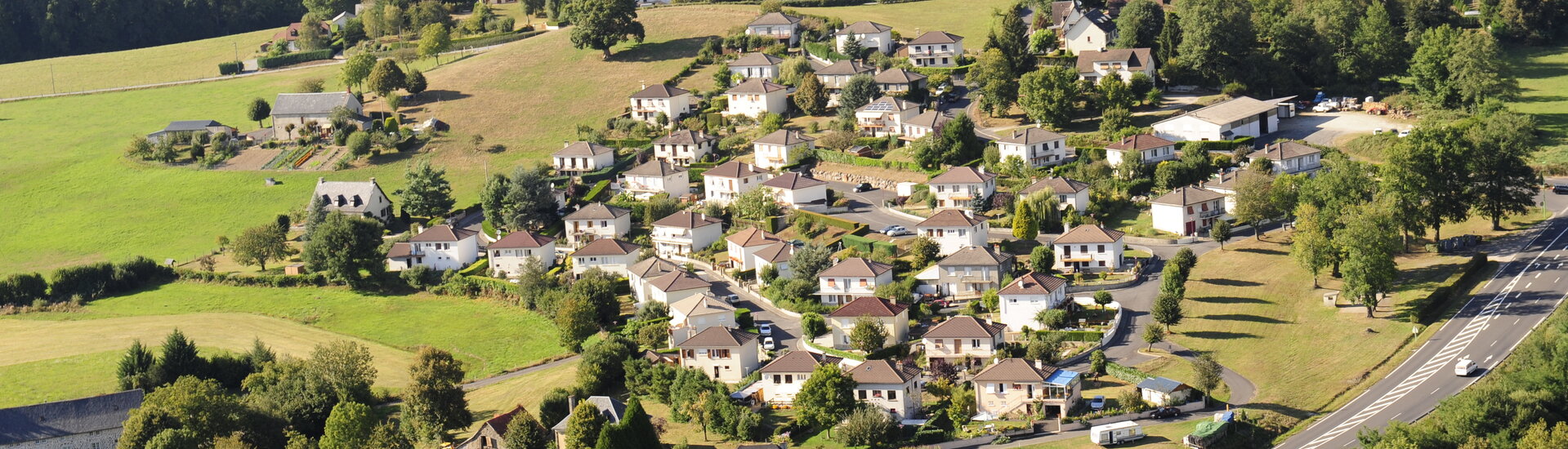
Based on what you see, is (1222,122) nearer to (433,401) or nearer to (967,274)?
(967,274)

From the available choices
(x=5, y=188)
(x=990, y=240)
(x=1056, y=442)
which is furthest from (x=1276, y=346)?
(x=5, y=188)

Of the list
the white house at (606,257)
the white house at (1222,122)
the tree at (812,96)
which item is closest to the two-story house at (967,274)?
the white house at (606,257)

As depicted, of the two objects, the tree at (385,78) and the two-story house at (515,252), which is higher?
the tree at (385,78)

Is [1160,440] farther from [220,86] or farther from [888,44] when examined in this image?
[220,86]

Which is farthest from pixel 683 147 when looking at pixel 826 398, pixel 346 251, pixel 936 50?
pixel 826 398

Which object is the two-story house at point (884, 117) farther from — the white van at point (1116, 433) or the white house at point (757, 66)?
the white van at point (1116, 433)

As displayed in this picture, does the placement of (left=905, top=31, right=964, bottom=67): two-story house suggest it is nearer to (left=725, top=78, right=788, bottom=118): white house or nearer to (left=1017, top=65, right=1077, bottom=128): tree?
(left=725, top=78, right=788, bottom=118): white house
